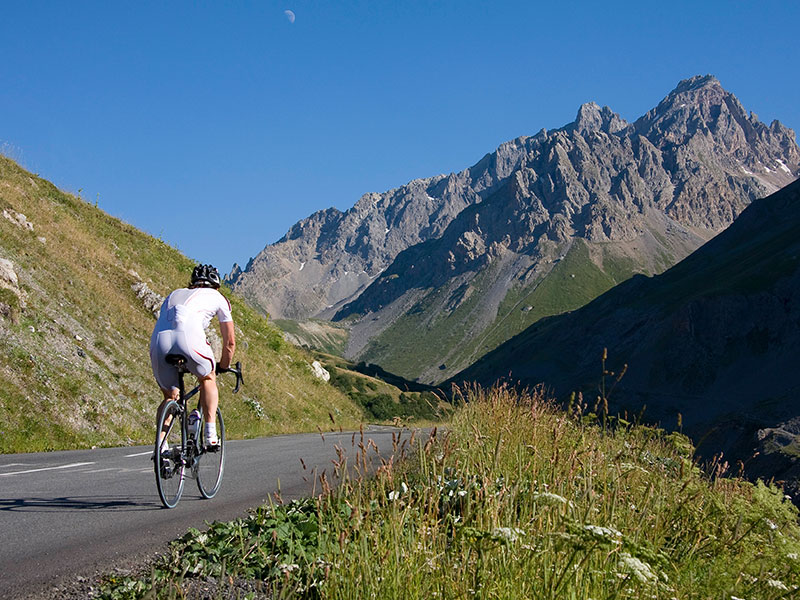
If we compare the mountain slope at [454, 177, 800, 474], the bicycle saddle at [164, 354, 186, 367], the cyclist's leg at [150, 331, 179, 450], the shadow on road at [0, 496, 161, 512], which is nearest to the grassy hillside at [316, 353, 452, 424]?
the shadow on road at [0, 496, 161, 512]

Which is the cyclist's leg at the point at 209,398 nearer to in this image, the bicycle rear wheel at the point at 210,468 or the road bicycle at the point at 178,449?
the road bicycle at the point at 178,449

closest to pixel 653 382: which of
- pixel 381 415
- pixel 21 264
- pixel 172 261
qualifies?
pixel 381 415

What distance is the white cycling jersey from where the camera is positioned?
281 inches

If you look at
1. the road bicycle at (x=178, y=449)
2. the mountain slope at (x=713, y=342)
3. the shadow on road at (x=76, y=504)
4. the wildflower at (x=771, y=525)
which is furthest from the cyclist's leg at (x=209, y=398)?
the mountain slope at (x=713, y=342)

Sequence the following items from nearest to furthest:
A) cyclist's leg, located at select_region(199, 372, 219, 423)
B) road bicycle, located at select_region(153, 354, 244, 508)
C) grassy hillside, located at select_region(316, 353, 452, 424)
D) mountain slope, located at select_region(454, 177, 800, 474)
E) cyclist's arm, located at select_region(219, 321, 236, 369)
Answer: road bicycle, located at select_region(153, 354, 244, 508)
cyclist's leg, located at select_region(199, 372, 219, 423)
cyclist's arm, located at select_region(219, 321, 236, 369)
grassy hillside, located at select_region(316, 353, 452, 424)
mountain slope, located at select_region(454, 177, 800, 474)

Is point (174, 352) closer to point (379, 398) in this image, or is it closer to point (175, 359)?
→ point (175, 359)

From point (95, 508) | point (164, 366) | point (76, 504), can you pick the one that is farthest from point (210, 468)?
point (164, 366)

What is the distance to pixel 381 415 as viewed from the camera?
51.5 meters

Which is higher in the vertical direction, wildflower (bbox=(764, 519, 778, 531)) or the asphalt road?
the asphalt road

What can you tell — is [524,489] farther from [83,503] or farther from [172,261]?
[172,261]

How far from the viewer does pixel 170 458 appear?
23.6ft

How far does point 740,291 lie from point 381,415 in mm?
122498

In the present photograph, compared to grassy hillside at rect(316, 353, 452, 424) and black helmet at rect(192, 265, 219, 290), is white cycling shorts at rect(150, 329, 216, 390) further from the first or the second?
grassy hillside at rect(316, 353, 452, 424)

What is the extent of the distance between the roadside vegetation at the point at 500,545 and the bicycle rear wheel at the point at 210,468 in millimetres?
1102
